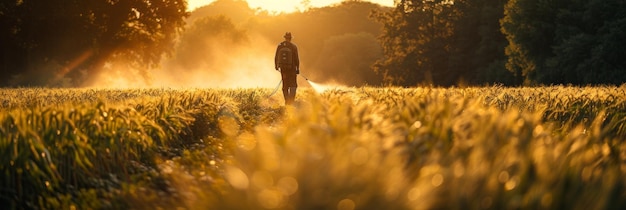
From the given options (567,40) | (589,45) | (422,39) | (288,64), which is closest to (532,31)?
(567,40)

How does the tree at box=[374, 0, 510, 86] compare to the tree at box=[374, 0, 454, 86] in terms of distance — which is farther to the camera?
the tree at box=[374, 0, 454, 86]

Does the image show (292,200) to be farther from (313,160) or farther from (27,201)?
(27,201)

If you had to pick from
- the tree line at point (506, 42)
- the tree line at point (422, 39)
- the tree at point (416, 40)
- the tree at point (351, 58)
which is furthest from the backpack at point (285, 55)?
the tree at point (351, 58)

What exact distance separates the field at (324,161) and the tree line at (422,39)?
1308cm

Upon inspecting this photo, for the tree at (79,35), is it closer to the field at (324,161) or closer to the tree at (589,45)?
the tree at (589,45)

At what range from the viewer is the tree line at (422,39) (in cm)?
3969

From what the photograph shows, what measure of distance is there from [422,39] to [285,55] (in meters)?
47.4

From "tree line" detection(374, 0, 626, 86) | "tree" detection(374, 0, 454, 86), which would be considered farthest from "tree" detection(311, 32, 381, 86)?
"tree line" detection(374, 0, 626, 86)

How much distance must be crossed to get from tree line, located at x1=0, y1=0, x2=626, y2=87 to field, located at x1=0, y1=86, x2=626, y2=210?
13077 millimetres

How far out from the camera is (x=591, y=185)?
346cm

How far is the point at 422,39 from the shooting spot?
215ft

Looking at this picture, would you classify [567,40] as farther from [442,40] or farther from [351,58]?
[351,58]

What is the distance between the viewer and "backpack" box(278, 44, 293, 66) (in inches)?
769

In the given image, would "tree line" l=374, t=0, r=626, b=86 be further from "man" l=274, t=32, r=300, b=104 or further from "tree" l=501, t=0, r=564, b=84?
"man" l=274, t=32, r=300, b=104
